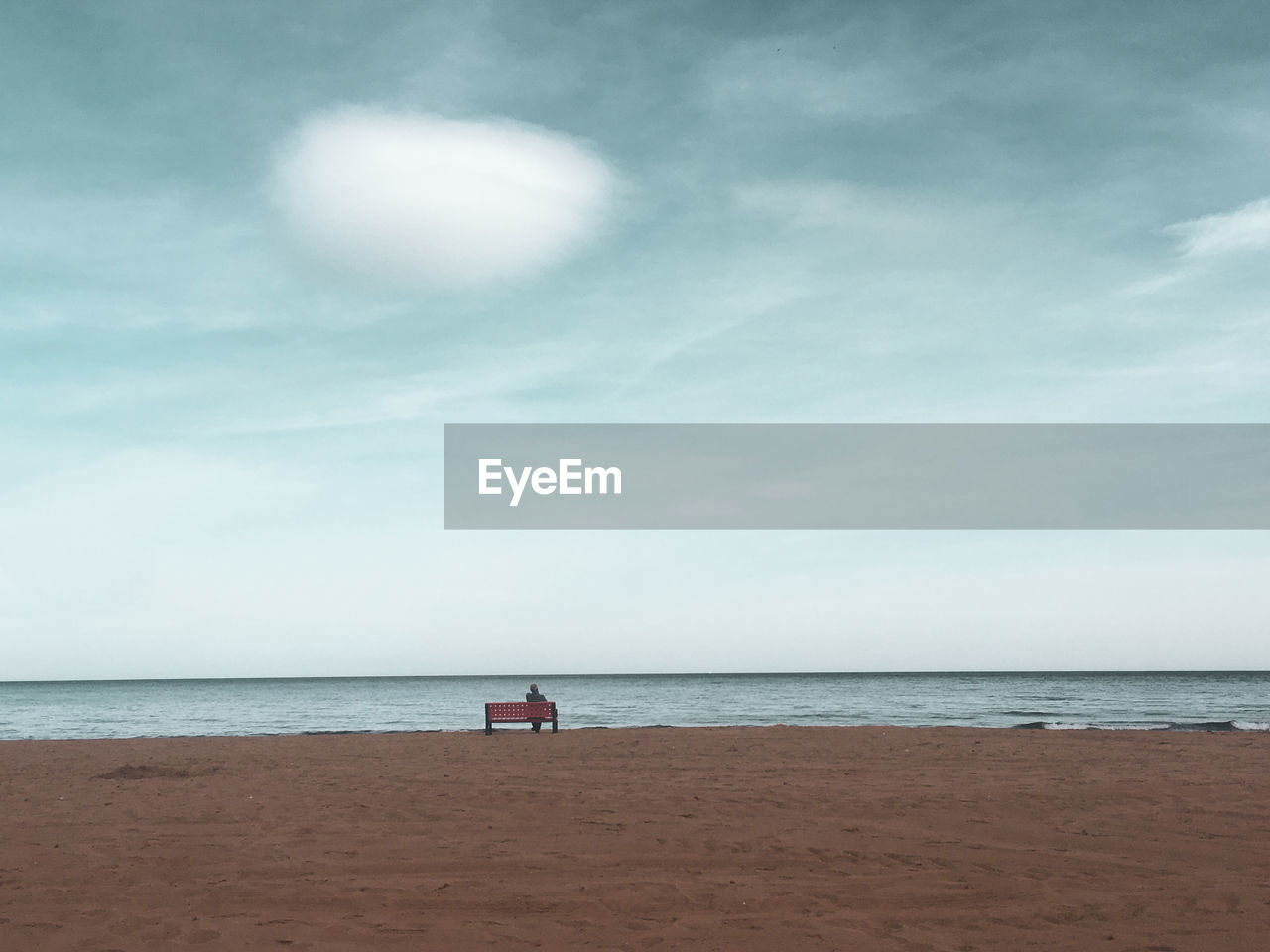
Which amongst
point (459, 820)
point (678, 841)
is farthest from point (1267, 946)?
point (459, 820)

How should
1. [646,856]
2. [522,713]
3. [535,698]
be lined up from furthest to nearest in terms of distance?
[535,698]
[522,713]
[646,856]

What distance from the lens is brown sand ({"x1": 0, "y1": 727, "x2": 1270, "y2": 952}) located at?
6.55 metres

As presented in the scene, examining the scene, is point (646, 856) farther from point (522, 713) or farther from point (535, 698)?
point (535, 698)

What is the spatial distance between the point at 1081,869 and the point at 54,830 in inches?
424

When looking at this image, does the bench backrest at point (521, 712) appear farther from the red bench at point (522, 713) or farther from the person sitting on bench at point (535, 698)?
the person sitting on bench at point (535, 698)

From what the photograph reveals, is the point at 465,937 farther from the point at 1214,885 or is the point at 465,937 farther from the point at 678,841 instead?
the point at 1214,885

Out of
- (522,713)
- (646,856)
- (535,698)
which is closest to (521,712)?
(522,713)

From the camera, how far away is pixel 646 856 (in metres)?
8.65

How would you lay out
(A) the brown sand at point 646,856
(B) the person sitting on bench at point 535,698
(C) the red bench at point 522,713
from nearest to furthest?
(A) the brown sand at point 646,856 < (C) the red bench at point 522,713 < (B) the person sitting on bench at point 535,698

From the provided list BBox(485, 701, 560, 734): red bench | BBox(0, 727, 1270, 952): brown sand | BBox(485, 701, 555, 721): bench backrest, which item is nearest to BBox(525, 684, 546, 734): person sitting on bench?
BBox(485, 701, 560, 734): red bench

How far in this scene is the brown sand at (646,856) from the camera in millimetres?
6555

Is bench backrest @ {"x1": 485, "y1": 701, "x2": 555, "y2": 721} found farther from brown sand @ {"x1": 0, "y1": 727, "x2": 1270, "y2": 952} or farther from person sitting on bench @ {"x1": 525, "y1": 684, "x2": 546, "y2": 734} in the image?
brown sand @ {"x1": 0, "y1": 727, "x2": 1270, "y2": 952}

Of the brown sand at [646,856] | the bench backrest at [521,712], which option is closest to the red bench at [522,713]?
the bench backrest at [521,712]

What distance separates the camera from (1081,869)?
26.6ft
